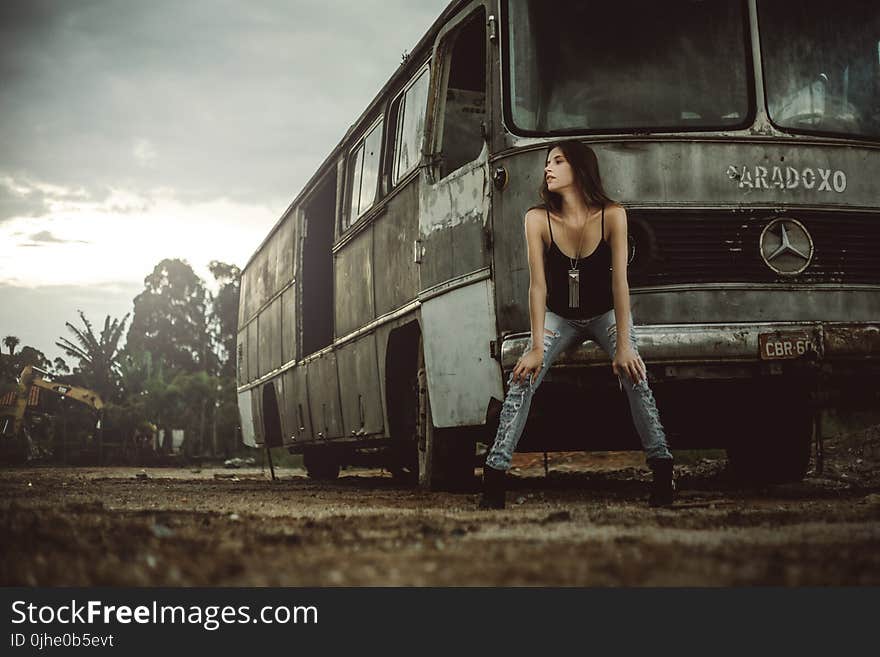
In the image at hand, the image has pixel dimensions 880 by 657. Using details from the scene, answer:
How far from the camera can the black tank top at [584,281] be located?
5.63 m

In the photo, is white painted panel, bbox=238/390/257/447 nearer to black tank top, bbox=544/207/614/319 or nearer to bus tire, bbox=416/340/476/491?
bus tire, bbox=416/340/476/491

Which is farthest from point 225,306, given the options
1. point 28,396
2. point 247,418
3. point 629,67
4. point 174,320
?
point 629,67

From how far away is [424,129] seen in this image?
7.85m

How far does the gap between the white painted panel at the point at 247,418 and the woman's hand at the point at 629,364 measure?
39.7ft

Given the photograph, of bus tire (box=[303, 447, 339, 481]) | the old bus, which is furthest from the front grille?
bus tire (box=[303, 447, 339, 481])

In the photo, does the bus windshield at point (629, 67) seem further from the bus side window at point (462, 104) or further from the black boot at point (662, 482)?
the black boot at point (662, 482)

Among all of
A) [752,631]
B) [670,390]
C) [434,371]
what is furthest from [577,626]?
[434,371]

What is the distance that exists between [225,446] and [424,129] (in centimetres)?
2840

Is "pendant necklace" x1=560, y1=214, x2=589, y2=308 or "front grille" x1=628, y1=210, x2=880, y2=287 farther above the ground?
"front grille" x1=628, y1=210, x2=880, y2=287

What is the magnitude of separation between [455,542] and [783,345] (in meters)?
2.64

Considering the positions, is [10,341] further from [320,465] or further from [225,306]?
[225,306]

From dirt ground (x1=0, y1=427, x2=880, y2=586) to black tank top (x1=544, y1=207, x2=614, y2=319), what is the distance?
1.02 meters

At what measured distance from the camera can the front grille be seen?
20.4 feet

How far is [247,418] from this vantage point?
17.9 m
